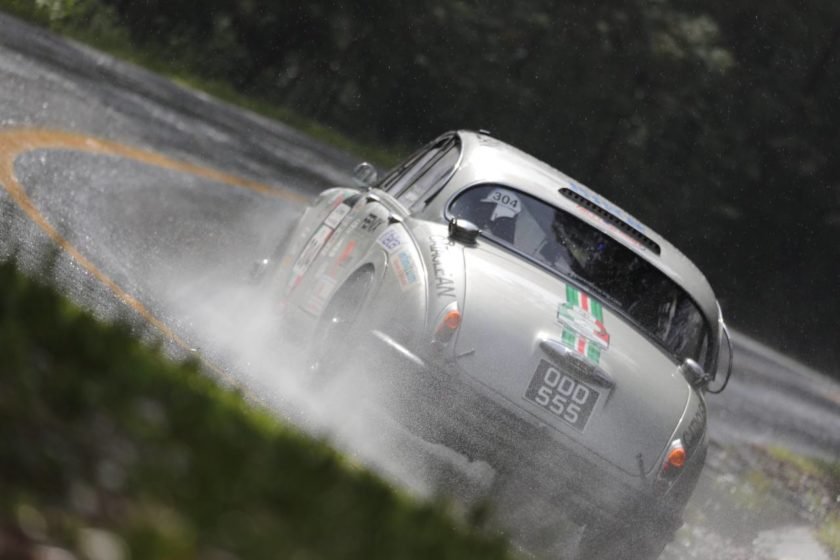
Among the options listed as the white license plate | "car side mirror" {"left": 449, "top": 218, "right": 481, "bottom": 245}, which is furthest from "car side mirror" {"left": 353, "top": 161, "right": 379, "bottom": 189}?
the white license plate

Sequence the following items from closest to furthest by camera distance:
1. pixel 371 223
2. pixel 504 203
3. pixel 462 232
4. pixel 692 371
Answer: pixel 462 232, pixel 692 371, pixel 504 203, pixel 371 223

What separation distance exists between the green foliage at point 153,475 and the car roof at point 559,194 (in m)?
5.37

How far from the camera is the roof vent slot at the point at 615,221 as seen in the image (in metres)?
9.80

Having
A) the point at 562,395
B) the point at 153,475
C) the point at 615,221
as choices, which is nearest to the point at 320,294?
the point at 615,221

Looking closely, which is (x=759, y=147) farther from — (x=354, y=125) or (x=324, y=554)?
(x=324, y=554)

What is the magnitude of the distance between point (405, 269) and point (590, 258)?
1.27 m

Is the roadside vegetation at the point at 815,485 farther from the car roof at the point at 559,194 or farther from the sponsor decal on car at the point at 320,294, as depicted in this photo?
the sponsor decal on car at the point at 320,294

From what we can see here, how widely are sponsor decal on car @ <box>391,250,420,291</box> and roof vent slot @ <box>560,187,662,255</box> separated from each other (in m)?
1.37

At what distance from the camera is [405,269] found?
862 cm

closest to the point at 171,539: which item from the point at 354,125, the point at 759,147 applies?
the point at 354,125

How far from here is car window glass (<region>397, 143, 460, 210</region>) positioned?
31.9 ft

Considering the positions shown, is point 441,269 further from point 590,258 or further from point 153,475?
point 153,475

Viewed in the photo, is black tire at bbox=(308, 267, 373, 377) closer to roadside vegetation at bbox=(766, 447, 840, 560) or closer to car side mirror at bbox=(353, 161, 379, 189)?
car side mirror at bbox=(353, 161, 379, 189)

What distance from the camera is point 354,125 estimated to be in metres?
37.9
